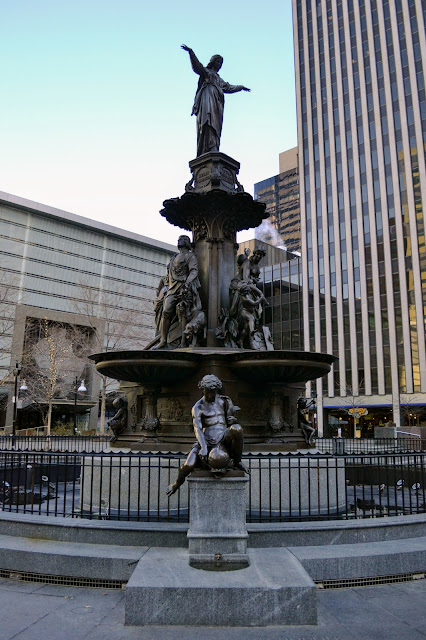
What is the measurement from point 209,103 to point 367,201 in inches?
2043

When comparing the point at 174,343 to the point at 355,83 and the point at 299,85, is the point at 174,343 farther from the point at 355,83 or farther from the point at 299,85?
the point at 299,85

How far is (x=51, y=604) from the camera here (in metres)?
5.48

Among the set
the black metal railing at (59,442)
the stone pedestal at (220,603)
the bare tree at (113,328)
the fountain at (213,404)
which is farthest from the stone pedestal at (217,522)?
the bare tree at (113,328)

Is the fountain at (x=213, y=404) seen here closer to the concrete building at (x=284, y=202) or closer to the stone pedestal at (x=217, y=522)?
the stone pedestal at (x=217, y=522)

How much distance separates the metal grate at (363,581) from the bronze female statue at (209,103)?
11.7m

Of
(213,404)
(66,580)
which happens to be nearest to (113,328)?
(213,404)

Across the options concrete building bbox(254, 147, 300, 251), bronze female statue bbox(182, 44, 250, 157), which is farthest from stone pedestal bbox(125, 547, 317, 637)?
concrete building bbox(254, 147, 300, 251)

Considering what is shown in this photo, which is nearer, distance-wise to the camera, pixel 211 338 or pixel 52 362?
pixel 211 338

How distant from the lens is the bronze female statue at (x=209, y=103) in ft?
47.4

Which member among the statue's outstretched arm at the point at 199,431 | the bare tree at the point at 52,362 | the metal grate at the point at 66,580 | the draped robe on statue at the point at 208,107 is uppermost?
the draped robe on statue at the point at 208,107

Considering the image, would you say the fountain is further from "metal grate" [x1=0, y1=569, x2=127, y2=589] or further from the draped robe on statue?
"metal grate" [x1=0, y1=569, x2=127, y2=589]

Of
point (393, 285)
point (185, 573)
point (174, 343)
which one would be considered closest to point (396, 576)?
point (185, 573)

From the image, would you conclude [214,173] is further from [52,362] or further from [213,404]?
[52,362]

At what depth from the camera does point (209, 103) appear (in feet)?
47.4
